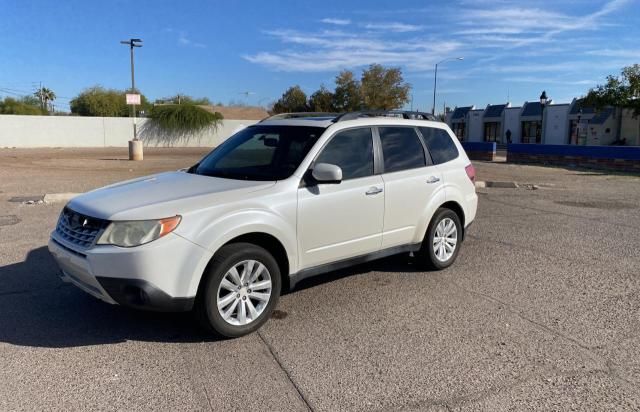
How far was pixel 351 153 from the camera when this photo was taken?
5.10m

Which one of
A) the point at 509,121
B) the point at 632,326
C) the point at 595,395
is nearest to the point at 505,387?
the point at 595,395

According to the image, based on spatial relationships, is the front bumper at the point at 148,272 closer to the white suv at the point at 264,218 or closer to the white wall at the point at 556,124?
the white suv at the point at 264,218

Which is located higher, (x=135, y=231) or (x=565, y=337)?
(x=135, y=231)

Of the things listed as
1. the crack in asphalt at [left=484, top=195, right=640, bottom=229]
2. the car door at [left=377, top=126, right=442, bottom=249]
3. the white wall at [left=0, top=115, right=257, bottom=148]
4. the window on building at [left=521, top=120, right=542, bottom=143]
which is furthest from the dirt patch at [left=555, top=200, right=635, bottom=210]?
the window on building at [left=521, top=120, right=542, bottom=143]

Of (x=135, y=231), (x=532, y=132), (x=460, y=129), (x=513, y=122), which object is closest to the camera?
(x=135, y=231)

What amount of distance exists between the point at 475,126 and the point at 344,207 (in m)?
68.5

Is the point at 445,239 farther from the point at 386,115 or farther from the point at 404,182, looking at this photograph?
the point at 386,115

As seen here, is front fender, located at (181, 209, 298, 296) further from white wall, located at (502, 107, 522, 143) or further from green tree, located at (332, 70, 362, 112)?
white wall, located at (502, 107, 522, 143)

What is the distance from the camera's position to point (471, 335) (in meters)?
4.25

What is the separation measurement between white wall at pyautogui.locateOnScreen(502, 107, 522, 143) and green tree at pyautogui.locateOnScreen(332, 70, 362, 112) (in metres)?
20.8

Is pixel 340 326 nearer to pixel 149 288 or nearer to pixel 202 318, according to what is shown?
pixel 202 318

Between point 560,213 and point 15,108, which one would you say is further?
point 15,108

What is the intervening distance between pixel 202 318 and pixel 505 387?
2275 mm

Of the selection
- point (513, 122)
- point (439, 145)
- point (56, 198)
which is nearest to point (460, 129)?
point (513, 122)
